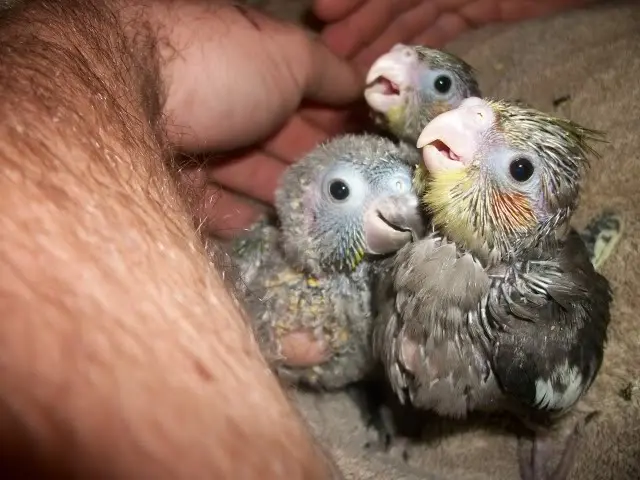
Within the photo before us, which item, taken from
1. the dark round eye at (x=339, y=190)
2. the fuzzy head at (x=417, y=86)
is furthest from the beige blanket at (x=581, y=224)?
the dark round eye at (x=339, y=190)

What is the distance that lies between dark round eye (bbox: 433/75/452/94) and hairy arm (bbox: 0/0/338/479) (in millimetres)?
792

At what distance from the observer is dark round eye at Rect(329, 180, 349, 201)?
3.54 ft

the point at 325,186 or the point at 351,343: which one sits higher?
the point at 325,186

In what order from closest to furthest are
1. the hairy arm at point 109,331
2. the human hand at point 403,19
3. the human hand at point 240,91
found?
1. the hairy arm at point 109,331
2. the human hand at point 240,91
3. the human hand at point 403,19

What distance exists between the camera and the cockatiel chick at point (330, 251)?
3.50 ft

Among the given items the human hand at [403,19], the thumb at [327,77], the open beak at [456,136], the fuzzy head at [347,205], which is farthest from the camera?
the human hand at [403,19]

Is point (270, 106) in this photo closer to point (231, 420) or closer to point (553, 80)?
point (553, 80)

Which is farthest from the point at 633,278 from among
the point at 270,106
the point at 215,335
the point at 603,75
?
the point at 215,335

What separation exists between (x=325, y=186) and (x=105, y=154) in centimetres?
56

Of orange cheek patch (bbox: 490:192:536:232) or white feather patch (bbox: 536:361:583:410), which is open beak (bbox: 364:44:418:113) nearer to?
orange cheek patch (bbox: 490:192:536:232)

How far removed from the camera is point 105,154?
1.93 ft

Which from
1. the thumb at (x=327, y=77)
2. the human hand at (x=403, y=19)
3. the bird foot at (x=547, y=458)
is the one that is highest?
the human hand at (x=403, y=19)

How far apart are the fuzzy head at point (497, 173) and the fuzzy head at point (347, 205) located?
179 mm

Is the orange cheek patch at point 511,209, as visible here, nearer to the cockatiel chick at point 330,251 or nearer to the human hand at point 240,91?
the cockatiel chick at point 330,251
